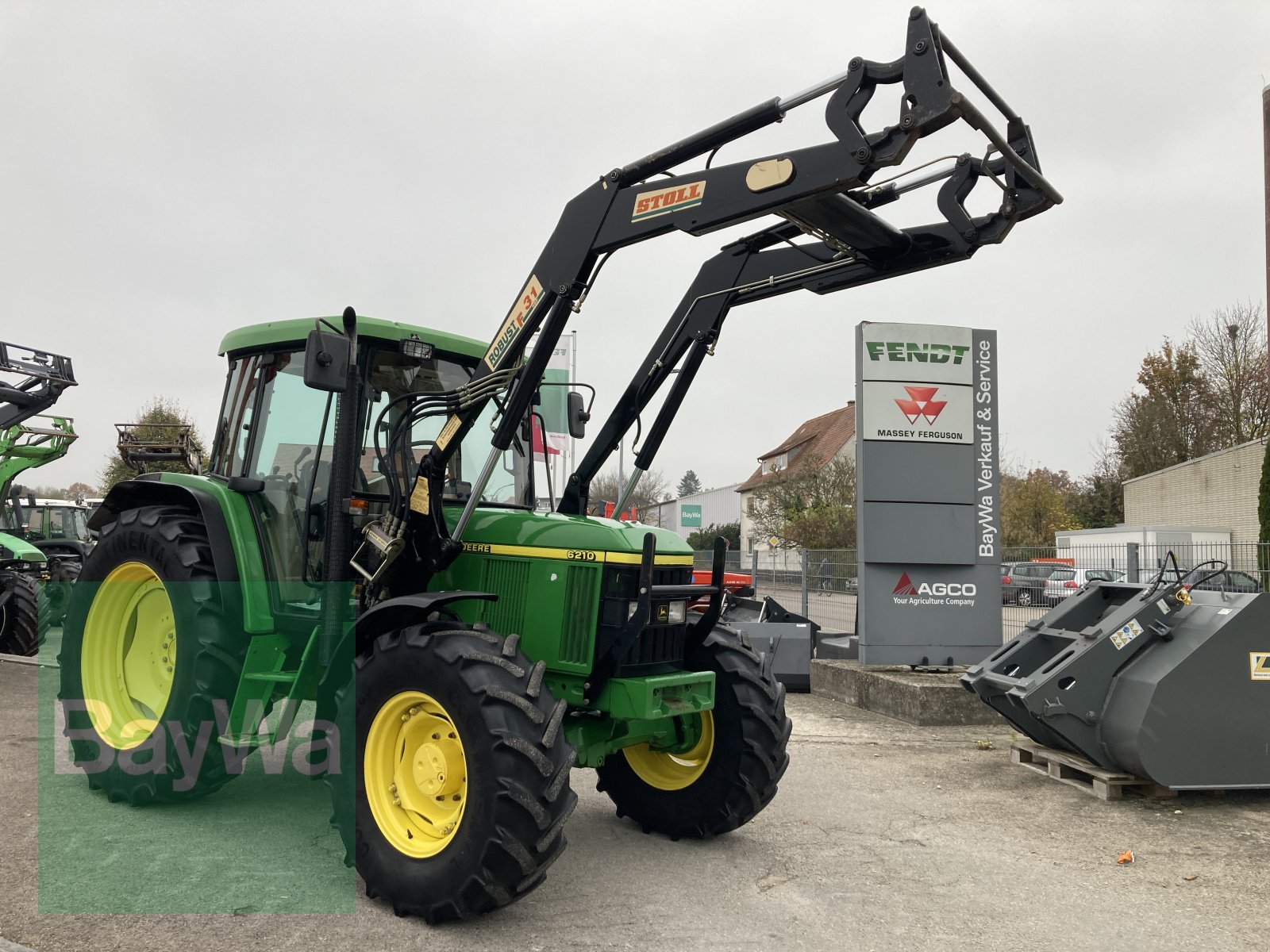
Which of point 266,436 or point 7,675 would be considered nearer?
point 266,436

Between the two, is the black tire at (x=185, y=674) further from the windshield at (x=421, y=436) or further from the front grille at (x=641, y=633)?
the front grille at (x=641, y=633)

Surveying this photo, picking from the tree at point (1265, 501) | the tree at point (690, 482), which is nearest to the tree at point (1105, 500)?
the tree at point (1265, 501)

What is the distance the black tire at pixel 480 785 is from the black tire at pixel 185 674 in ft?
4.11

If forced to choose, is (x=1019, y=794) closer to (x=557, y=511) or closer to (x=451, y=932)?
(x=557, y=511)

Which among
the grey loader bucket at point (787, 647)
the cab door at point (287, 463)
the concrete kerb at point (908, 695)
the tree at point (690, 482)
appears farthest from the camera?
the tree at point (690, 482)

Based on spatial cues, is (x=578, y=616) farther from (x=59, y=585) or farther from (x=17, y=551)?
(x=59, y=585)

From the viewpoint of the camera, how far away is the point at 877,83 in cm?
374

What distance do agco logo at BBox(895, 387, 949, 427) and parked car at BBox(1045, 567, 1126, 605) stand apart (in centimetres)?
210

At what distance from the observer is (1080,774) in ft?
21.1

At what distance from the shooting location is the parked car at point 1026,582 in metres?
11.0

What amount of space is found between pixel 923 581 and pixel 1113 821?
3.88 metres

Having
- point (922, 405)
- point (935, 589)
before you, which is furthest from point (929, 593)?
point (922, 405)

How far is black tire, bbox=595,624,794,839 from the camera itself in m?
4.82

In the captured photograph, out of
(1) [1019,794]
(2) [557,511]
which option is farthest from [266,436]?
(1) [1019,794]
